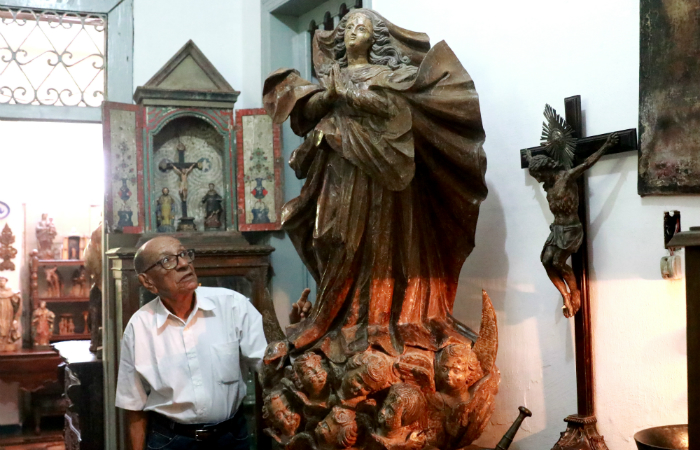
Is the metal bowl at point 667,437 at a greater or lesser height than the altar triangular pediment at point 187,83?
lesser

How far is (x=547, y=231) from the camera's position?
2918mm

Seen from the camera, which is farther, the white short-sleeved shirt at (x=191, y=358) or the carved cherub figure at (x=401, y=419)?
the white short-sleeved shirt at (x=191, y=358)

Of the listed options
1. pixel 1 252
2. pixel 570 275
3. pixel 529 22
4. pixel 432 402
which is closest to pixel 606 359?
pixel 570 275

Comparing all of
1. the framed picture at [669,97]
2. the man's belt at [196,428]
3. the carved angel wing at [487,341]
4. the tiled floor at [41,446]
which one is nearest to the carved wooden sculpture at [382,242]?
the carved angel wing at [487,341]

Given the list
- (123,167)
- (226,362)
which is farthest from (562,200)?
(123,167)

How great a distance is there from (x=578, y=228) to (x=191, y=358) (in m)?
1.67

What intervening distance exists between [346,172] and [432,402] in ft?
2.53

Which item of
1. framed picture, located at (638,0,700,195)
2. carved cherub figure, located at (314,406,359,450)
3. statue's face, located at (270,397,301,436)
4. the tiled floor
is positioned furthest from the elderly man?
the tiled floor

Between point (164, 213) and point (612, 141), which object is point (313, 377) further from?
point (164, 213)

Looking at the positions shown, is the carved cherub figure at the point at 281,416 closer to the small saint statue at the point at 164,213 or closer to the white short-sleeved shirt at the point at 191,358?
the white short-sleeved shirt at the point at 191,358

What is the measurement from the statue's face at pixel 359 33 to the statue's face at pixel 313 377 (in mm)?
1050

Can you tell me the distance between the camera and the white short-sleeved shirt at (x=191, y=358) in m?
3.35

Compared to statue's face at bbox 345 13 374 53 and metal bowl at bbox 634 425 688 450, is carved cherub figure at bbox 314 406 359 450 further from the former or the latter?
statue's face at bbox 345 13 374 53

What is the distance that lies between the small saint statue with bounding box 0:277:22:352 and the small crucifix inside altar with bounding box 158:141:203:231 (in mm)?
3203
